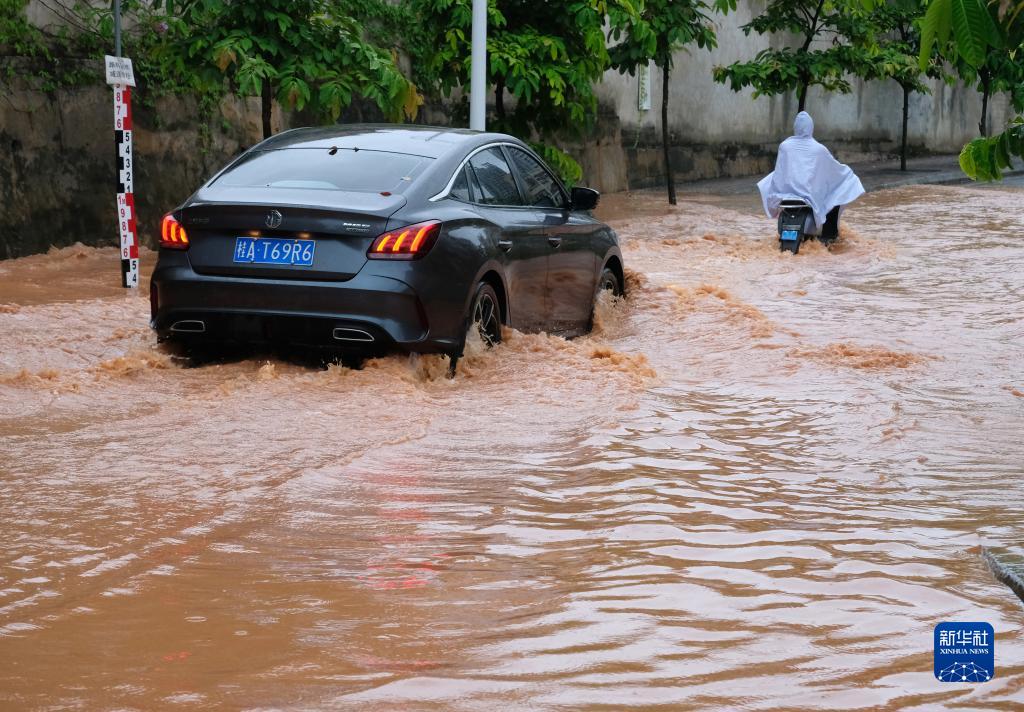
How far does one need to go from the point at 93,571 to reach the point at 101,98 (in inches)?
430

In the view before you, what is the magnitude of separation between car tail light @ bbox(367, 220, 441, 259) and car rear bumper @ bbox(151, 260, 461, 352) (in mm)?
132

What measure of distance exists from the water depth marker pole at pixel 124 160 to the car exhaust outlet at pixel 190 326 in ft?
13.7

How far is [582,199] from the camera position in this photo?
370 inches

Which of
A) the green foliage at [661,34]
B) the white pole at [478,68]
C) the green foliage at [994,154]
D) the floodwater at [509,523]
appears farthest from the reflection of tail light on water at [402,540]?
the green foliage at [661,34]

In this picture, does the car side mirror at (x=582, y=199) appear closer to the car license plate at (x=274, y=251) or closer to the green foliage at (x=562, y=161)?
the car license plate at (x=274, y=251)

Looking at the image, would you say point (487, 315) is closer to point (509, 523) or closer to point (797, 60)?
point (509, 523)

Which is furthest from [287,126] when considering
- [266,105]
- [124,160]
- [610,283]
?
[610,283]

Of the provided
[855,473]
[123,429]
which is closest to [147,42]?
[123,429]

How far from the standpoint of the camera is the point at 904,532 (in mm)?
5117

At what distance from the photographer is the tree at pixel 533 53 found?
16.0 metres

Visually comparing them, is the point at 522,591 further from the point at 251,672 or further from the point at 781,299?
the point at 781,299

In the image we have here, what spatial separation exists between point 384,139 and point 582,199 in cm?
155

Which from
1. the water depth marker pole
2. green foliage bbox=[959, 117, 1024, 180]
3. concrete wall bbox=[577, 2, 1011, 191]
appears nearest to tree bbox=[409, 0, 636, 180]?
the water depth marker pole

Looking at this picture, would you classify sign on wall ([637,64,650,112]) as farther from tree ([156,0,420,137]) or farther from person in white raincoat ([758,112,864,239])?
tree ([156,0,420,137])
